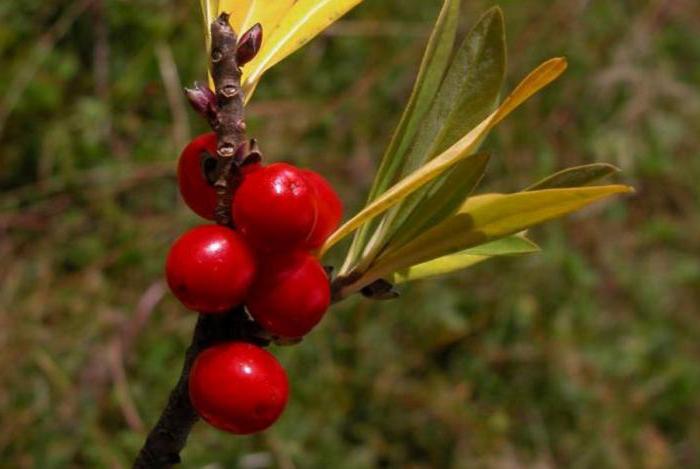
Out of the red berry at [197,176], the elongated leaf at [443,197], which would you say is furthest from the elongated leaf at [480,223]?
the red berry at [197,176]

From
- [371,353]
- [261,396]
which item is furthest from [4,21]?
[261,396]

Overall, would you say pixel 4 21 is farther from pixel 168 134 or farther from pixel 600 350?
pixel 600 350

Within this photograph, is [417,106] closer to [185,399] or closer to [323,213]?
[323,213]

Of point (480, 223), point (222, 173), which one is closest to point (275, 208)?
point (222, 173)

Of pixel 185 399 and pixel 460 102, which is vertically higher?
pixel 460 102

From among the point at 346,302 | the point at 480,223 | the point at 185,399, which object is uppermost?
the point at 480,223

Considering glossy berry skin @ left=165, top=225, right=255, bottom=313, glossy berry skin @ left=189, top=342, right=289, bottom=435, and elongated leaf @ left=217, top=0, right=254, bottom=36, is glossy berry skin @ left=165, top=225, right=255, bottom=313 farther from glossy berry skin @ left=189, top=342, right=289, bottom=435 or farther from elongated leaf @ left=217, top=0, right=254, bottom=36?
elongated leaf @ left=217, top=0, right=254, bottom=36
